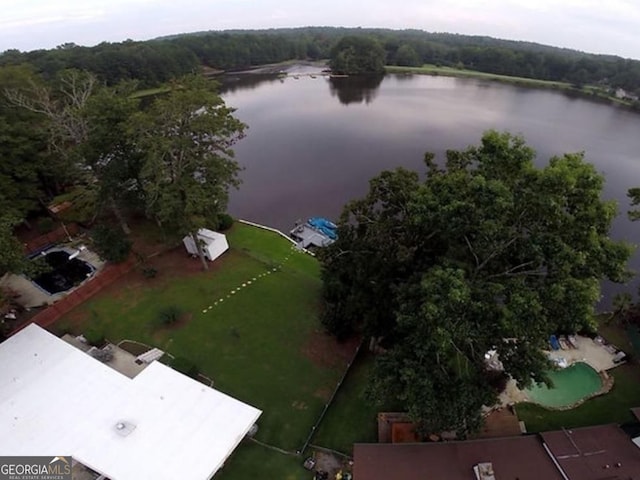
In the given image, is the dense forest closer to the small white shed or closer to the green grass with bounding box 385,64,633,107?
the green grass with bounding box 385,64,633,107

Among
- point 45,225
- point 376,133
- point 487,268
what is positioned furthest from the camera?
point 376,133

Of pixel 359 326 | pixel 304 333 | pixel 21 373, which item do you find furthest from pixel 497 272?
pixel 21 373

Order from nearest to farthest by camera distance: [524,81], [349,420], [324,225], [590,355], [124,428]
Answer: [124,428] → [349,420] → [590,355] → [324,225] → [524,81]

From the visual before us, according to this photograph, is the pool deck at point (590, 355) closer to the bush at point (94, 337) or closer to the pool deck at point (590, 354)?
the pool deck at point (590, 354)

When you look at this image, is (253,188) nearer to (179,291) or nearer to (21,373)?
(179,291)

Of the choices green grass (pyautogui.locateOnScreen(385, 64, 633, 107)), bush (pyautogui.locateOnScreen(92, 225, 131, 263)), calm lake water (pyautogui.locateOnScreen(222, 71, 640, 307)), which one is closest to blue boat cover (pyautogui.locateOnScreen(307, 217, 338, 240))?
calm lake water (pyautogui.locateOnScreen(222, 71, 640, 307))

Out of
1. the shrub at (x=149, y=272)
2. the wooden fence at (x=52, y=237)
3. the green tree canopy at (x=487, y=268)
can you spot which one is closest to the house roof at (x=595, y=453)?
the green tree canopy at (x=487, y=268)

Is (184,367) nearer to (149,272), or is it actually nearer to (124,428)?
(124,428)

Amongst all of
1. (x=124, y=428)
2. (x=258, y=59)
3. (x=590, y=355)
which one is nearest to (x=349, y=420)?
(x=124, y=428)
